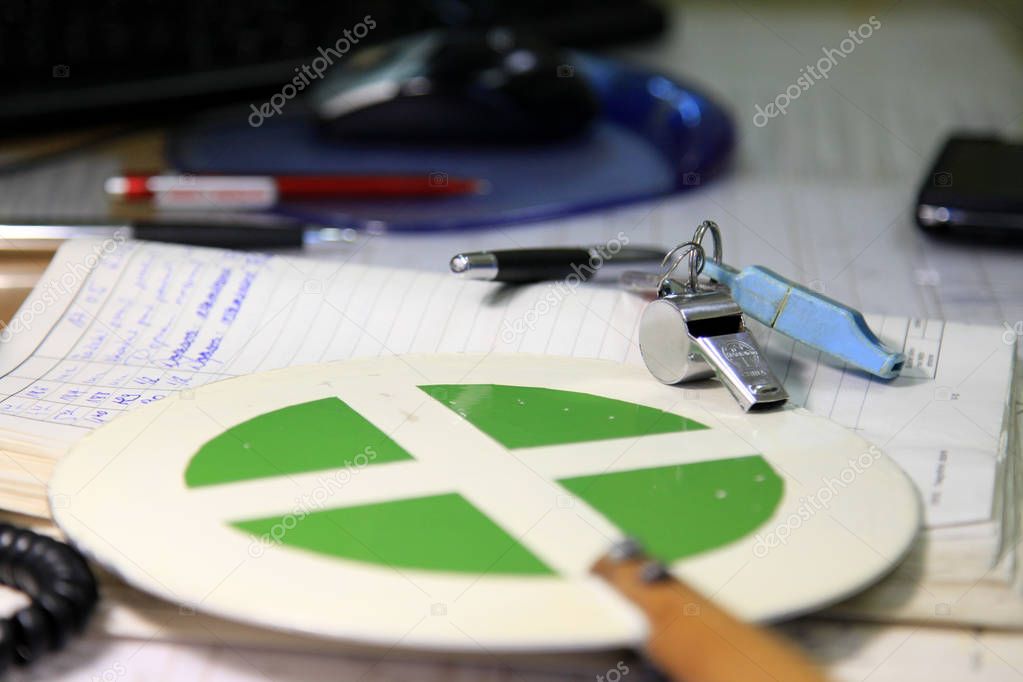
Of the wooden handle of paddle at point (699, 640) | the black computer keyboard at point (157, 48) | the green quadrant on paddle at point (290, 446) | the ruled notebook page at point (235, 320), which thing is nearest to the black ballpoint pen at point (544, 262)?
the ruled notebook page at point (235, 320)

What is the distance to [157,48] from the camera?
96 centimetres

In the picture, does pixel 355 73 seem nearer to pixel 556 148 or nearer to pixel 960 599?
pixel 556 148

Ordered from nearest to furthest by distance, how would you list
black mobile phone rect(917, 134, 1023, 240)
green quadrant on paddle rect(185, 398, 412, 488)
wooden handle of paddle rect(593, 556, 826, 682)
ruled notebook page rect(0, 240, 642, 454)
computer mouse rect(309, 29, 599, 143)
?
wooden handle of paddle rect(593, 556, 826, 682), green quadrant on paddle rect(185, 398, 412, 488), ruled notebook page rect(0, 240, 642, 454), black mobile phone rect(917, 134, 1023, 240), computer mouse rect(309, 29, 599, 143)

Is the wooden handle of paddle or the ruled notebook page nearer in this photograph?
the wooden handle of paddle

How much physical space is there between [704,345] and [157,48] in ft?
2.22

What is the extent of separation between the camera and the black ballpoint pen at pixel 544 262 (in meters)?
0.56

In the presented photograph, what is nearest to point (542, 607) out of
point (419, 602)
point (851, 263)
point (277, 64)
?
point (419, 602)

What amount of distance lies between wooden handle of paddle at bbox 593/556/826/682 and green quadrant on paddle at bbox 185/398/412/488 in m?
0.11

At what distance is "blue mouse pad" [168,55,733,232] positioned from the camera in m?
0.78

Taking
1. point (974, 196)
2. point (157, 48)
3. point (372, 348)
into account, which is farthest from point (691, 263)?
point (157, 48)

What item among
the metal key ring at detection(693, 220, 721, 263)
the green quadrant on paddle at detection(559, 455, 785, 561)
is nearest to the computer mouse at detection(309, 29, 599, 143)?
the metal key ring at detection(693, 220, 721, 263)

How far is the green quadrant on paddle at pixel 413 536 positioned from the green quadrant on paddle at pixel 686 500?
38 millimetres

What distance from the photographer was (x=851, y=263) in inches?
28.2

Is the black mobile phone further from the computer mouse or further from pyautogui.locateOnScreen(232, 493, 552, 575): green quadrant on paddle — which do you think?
pyautogui.locateOnScreen(232, 493, 552, 575): green quadrant on paddle
